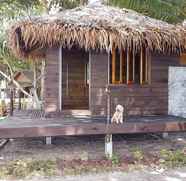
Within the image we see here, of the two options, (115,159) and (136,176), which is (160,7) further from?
(136,176)

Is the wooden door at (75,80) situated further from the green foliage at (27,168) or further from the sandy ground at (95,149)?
the green foliage at (27,168)

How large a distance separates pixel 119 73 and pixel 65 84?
8.60ft

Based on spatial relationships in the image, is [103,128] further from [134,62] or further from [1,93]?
[1,93]

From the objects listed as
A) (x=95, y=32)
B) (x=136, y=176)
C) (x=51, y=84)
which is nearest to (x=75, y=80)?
(x=51, y=84)

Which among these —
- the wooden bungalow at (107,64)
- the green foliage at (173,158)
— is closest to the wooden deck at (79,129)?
the wooden bungalow at (107,64)

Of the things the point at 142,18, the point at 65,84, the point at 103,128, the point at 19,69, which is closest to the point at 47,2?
the point at 19,69

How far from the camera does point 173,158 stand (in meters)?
Result: 7.46

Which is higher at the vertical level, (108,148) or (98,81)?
(98,81)

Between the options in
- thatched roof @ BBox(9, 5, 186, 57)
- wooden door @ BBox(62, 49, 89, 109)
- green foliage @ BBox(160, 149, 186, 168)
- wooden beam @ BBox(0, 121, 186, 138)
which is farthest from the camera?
wooden door @ BBox(62, 49, 89, 109)

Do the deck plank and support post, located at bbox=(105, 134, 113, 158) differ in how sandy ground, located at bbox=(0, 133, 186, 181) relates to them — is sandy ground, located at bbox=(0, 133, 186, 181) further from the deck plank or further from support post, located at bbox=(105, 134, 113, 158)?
the deck plank

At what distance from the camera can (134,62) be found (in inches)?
416

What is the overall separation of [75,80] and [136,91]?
2.76 m

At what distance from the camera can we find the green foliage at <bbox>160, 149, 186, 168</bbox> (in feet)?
23.7

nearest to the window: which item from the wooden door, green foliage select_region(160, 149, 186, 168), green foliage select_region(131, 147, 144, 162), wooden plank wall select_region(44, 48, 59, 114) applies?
wooden plank wall select_region(44, 48, 59, 114)
